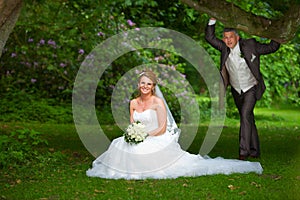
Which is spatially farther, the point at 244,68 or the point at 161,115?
the point at 244,68

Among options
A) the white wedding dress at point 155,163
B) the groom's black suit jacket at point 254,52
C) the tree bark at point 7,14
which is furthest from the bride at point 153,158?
the tree bark at point 7,14

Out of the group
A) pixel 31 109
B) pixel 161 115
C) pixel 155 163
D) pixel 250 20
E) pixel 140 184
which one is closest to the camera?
pixel 140 184

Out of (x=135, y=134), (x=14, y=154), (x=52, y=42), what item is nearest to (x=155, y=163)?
(x=135, y=134)

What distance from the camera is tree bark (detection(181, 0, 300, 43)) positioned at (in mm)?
8273

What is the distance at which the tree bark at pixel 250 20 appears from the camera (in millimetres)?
8273

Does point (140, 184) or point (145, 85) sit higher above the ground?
point (145, 85)

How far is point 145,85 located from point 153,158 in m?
1.05

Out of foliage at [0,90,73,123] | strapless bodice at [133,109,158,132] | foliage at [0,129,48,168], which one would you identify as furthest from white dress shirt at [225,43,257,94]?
foliage at [0,90,73,123]

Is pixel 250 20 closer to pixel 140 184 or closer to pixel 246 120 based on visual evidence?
pixel 246 120

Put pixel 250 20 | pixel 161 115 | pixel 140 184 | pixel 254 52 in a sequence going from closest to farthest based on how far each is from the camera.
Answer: pixel 140 184, pixel 161 115, pixel 250 20, pixel 254 52

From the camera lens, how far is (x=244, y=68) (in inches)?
Result: 351

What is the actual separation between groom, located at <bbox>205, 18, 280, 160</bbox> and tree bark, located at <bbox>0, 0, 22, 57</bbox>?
9.30 feet

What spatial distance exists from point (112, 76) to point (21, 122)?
3.14 metres

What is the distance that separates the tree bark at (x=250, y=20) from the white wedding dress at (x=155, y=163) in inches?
72.1
